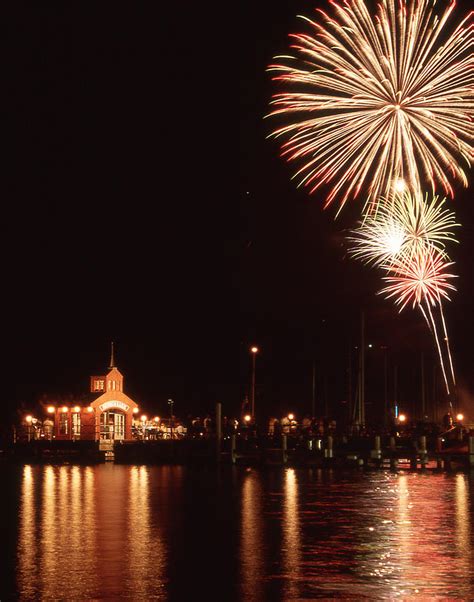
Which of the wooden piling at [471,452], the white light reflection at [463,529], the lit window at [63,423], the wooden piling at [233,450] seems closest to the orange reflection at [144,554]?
the white light reflection at [463,529]

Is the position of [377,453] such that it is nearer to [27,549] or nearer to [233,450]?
[233,450]

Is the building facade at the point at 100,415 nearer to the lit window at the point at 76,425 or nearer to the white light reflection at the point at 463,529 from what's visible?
the lit window at the point at 76,425

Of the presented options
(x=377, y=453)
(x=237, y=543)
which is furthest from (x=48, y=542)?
(x=377, y=453)

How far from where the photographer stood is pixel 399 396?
11712 cm

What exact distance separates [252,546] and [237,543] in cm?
38

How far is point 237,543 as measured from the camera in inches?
548

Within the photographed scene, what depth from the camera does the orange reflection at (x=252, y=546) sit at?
408 inches

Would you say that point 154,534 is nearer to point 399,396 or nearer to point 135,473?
point 135,473

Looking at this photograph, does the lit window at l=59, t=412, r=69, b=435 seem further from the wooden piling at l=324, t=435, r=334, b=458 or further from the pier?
the wooden piling at l=324, t=435, r=334, b=458

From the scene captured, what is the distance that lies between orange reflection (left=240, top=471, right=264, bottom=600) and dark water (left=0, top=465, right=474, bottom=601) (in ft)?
0.05

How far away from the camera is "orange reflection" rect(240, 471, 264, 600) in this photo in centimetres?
1036

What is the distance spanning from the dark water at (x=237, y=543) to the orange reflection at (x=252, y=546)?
2cm

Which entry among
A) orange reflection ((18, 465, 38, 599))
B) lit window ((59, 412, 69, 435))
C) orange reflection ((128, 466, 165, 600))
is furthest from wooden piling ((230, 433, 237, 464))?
lit window ((59, 412, 69, 435))

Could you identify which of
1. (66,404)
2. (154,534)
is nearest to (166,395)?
(66,404)
